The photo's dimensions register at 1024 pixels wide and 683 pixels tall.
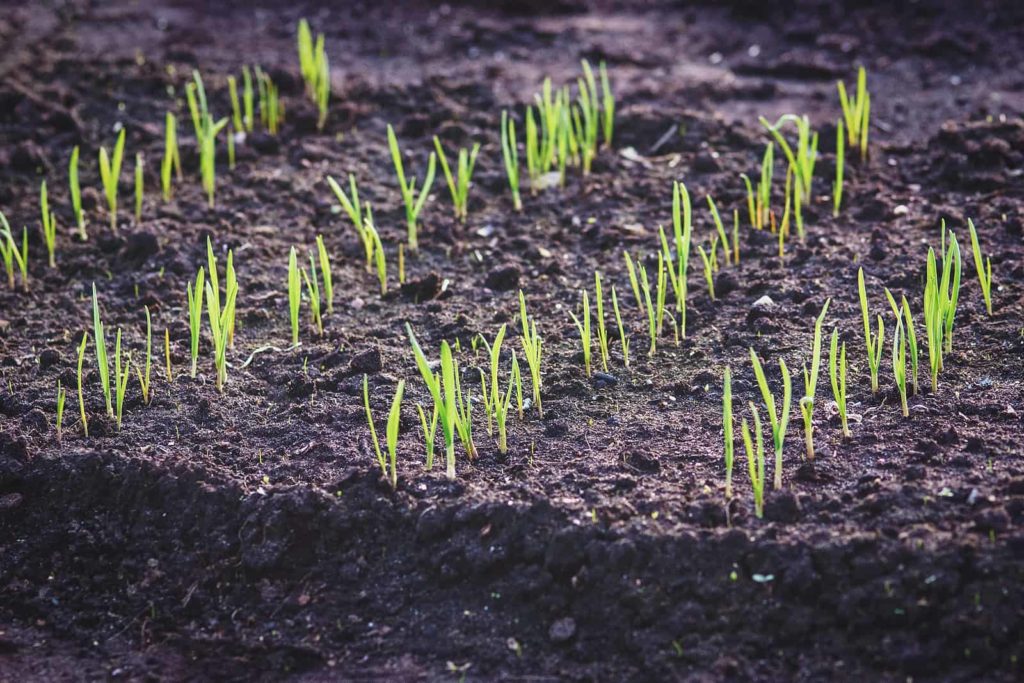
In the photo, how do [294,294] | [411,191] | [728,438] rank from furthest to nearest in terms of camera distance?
[411,191], [294,294], [728,438]

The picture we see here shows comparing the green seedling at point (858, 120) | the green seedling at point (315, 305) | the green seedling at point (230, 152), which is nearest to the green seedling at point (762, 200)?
the green seedling at point (858, 120)

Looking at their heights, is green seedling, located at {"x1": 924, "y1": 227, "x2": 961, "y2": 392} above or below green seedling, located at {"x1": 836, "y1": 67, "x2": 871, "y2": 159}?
below

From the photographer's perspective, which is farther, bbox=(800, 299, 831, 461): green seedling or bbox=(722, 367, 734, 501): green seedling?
bbox=(800, 299, 831, 461): green seedling

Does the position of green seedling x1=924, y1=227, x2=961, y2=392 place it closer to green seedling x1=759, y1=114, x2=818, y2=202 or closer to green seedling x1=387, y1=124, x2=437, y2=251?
green seedling x1=759, y1=114, x2=818, y2=202

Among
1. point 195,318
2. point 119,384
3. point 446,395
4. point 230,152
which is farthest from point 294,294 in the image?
point 230,152

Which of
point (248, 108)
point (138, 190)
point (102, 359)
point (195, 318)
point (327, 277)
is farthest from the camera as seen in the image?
point (248, 108)

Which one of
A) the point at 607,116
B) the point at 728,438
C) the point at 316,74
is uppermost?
the point at 316,74

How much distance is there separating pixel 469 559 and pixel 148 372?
3.05ft

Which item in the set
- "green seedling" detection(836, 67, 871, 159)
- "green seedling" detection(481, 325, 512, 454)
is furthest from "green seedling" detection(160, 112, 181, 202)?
"green seedling" detection(836, 67, 871, 159)

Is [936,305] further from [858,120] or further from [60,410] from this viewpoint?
[60,410]

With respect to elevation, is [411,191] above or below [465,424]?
above

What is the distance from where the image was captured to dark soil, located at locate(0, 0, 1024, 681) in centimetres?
197

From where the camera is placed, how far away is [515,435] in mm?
2447

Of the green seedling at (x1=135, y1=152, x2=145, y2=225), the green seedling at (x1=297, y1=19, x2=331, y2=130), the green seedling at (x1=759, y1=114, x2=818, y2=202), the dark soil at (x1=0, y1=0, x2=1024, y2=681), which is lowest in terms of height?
the dark soil at (x1=0, y1=0, x2=1024, y2=681)
